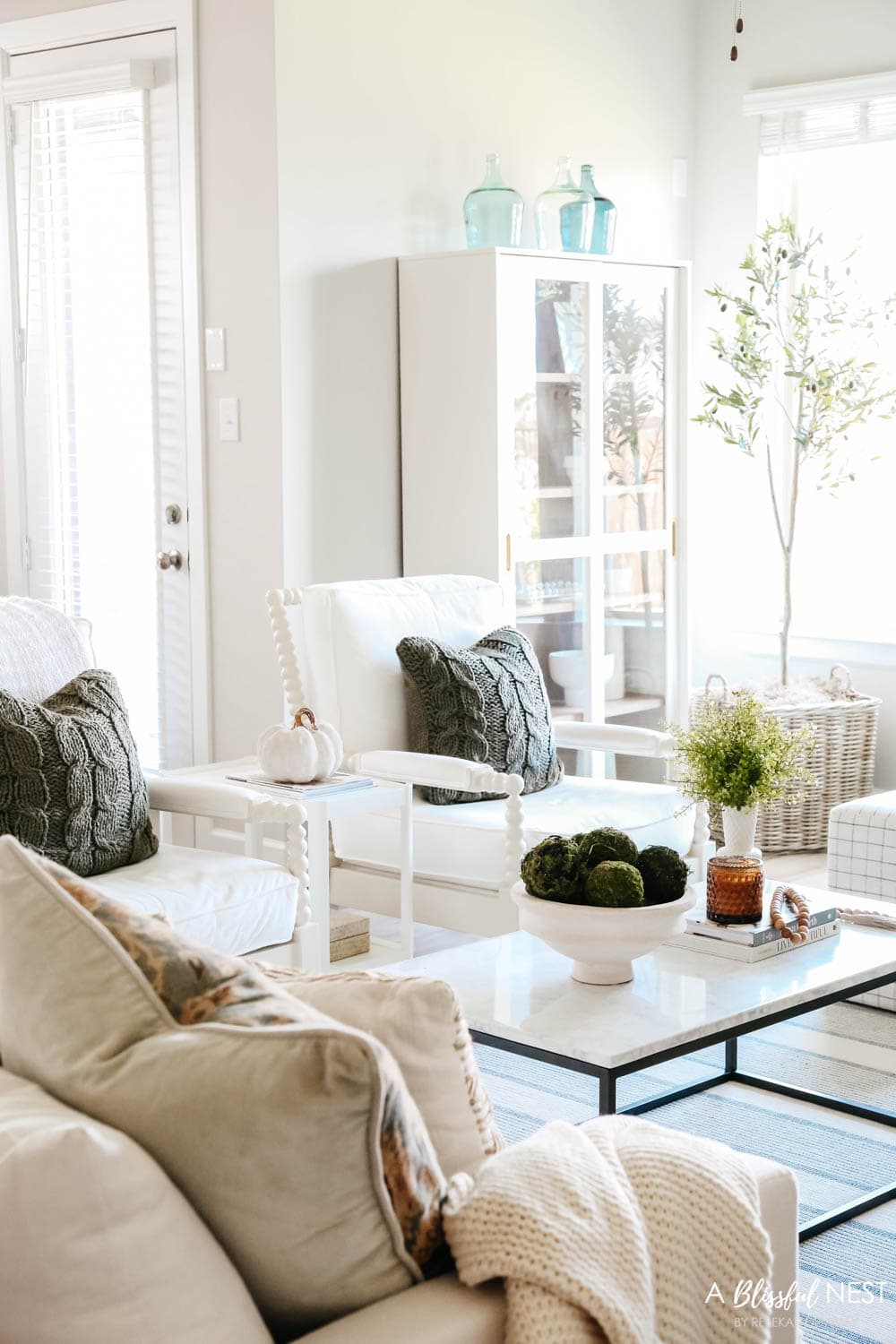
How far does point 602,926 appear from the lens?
7.07 ft

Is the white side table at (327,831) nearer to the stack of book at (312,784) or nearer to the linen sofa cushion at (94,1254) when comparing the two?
the stack of book at (312,784)

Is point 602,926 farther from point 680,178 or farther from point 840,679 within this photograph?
point 680,178

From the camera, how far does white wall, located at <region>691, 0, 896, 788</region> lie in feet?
16.8

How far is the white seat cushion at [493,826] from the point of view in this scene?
322 cm

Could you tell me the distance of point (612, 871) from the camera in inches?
84.7

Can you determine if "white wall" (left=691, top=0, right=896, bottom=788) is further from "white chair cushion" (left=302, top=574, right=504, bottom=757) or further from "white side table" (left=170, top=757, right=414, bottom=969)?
"white side table" (left=170, top=757, right=414, bottom=969)

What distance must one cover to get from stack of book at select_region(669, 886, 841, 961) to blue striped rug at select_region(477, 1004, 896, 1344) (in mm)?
353

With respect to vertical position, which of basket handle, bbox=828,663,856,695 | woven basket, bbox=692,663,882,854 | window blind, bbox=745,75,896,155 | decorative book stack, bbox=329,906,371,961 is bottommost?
decorative book stack, bbox=329,906,371,961

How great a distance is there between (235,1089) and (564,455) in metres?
3.60

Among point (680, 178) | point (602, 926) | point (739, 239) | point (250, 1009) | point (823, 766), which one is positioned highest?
point (680, 178)

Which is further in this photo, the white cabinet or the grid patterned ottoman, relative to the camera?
the white cabinet

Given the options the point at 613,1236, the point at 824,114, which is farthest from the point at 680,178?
the point at 613,1236

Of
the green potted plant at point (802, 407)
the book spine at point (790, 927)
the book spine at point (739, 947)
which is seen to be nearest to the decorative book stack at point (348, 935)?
the book spine at point (739, 947)

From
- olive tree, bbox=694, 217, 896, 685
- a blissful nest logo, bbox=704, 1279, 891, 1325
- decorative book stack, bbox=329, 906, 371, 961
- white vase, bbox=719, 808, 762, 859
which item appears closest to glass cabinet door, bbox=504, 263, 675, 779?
olive tree, bbox=694, 217, 896, 685
